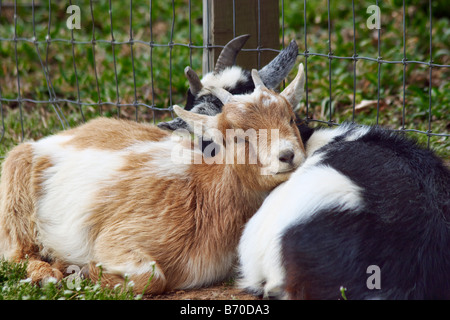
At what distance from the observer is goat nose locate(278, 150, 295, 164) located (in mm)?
3699

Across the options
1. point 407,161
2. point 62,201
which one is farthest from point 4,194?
point 407,161

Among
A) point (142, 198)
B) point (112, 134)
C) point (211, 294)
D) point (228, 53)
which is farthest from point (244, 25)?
point (211, 294)

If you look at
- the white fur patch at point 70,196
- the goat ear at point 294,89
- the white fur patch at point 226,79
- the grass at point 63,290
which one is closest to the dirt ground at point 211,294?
the grass at point 63,290

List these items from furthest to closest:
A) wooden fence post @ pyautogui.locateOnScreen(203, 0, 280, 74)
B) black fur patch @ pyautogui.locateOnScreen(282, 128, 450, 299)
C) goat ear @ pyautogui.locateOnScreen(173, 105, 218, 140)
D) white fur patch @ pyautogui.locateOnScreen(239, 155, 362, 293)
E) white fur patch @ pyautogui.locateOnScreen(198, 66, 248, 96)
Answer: wooden fence post @ pyautogui.locateOnScreen(203, 0, 280, 74)
white fur patch @ pyautogui.locateOnScreen(198, 66, 248, 96)
goat ear @ pyautogui.locateOnScreen(173, 105, 218, 140)
white fur patch @ pyautogui.locateOnScreen(239, 155, 362, 293)
black fur patch @ pyautogui.locateOnScreen(282, 128, 450, 299)

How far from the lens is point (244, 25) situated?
205 inches

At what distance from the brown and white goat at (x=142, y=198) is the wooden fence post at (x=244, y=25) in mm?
1022

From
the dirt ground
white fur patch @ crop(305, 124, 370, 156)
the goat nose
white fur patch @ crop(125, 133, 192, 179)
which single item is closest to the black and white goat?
white fur patch @ crop(125, 133, 192, 179)

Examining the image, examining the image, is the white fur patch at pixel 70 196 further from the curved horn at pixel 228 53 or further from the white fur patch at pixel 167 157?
the curved horn at pixel 228 53

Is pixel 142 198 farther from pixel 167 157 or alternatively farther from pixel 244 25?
pixel 244 25

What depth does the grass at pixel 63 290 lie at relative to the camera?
362 cm

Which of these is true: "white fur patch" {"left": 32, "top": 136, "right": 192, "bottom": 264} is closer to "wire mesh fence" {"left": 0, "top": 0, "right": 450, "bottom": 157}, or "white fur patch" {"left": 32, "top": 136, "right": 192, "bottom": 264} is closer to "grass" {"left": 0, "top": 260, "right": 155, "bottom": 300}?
"grass" {"left": 0, "top": 260, "right": 155, "bottom": 300}

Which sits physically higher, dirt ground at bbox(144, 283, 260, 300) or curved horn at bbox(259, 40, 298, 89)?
curved horn at bbox(259, 40, 298, 89)

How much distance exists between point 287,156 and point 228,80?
1.11 m

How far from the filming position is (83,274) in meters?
4.12
